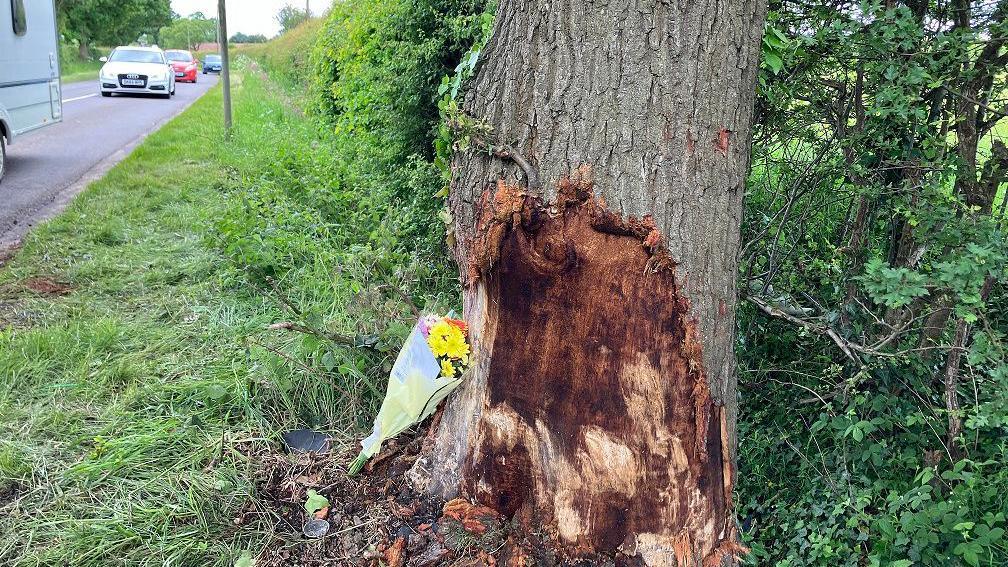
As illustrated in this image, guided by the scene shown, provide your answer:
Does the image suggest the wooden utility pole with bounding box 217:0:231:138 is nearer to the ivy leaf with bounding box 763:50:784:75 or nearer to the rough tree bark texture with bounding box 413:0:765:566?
the rough tree bark texture with bounding box 413:0:765:566

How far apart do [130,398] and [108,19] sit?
46.8 meters

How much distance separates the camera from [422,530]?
92.7 inches

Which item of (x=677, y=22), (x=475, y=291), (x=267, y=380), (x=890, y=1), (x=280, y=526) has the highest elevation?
(x=890, y=1)

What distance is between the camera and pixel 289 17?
30.0 m

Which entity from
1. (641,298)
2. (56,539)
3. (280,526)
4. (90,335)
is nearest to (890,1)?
(641,298)

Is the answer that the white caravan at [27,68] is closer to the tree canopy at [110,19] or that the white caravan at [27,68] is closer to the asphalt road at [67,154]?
the asphalt road at [67,154]

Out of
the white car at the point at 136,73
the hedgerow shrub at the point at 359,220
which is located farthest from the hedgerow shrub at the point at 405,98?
the white car at the point at 136,73

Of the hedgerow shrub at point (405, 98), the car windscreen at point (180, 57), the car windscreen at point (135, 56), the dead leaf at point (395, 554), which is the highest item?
the car windscreen at point (180, 57)

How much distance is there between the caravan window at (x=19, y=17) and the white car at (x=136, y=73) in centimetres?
1302

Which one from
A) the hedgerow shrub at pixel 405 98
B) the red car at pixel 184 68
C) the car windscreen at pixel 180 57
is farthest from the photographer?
the car windscreen at pixel 180 57

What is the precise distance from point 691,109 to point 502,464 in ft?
4.21

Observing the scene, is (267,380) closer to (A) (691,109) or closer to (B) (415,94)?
(A) (691,109)

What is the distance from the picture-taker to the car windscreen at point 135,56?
19938mm

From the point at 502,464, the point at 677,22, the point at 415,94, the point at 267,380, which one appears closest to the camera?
the point at 677,22
